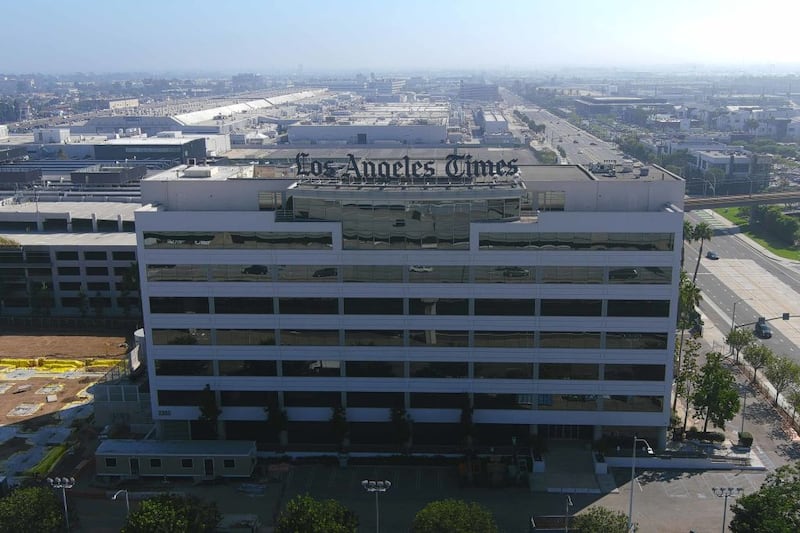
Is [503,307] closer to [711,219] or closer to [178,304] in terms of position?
[178,304]

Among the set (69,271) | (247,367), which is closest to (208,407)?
(247,367)

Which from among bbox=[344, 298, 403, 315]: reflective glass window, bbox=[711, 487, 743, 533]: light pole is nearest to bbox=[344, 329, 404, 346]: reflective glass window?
bbox=[344, 298, 403, 315]: reflective glass window

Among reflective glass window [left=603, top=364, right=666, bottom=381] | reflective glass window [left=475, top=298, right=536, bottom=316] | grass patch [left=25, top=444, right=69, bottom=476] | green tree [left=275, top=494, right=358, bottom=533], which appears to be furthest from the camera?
grass patch [left=25, top=444, right=69, bottom=476]

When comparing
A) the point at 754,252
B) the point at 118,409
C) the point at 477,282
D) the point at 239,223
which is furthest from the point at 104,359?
the point at 754,252

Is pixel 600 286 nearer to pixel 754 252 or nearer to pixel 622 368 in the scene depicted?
pixel 622 368

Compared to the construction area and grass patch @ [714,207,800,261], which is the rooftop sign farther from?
grass patch @ [714,207,800,261]
